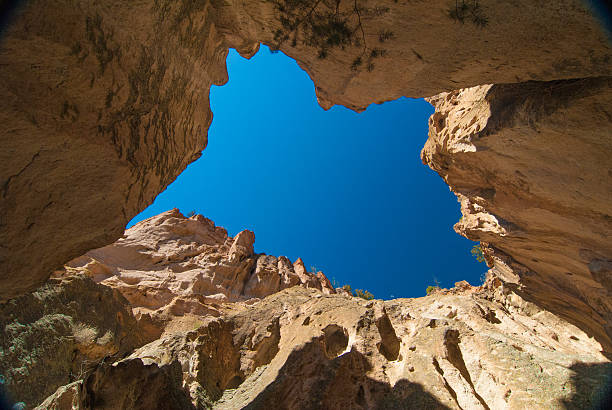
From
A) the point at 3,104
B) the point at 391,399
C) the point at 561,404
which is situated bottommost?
the point at 561,404

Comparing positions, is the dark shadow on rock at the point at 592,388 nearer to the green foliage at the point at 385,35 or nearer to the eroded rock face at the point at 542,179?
the eroded rock face at the point at 542,179

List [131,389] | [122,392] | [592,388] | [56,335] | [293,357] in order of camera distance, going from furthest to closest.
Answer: [293,357]
[56,335]
[592,388]
[131,389]
[122,392]

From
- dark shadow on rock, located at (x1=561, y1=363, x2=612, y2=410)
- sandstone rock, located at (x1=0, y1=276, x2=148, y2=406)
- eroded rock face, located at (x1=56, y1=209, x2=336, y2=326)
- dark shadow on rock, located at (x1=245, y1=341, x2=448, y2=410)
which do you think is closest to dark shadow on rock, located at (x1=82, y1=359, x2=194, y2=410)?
sandstone rock, located at (x1=0, y1=276, x2=148, y2=406)

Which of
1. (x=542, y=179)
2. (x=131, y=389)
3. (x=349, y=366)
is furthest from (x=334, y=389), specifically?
(x=542, y=179)

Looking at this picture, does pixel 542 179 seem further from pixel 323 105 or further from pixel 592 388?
pixel 323 105

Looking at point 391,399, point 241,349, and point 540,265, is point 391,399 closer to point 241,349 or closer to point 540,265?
point 241,349

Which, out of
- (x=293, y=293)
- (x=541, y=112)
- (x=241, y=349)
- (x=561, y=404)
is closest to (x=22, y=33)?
(x=541, y=112)

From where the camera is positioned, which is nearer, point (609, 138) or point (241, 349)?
point (609, 138)
